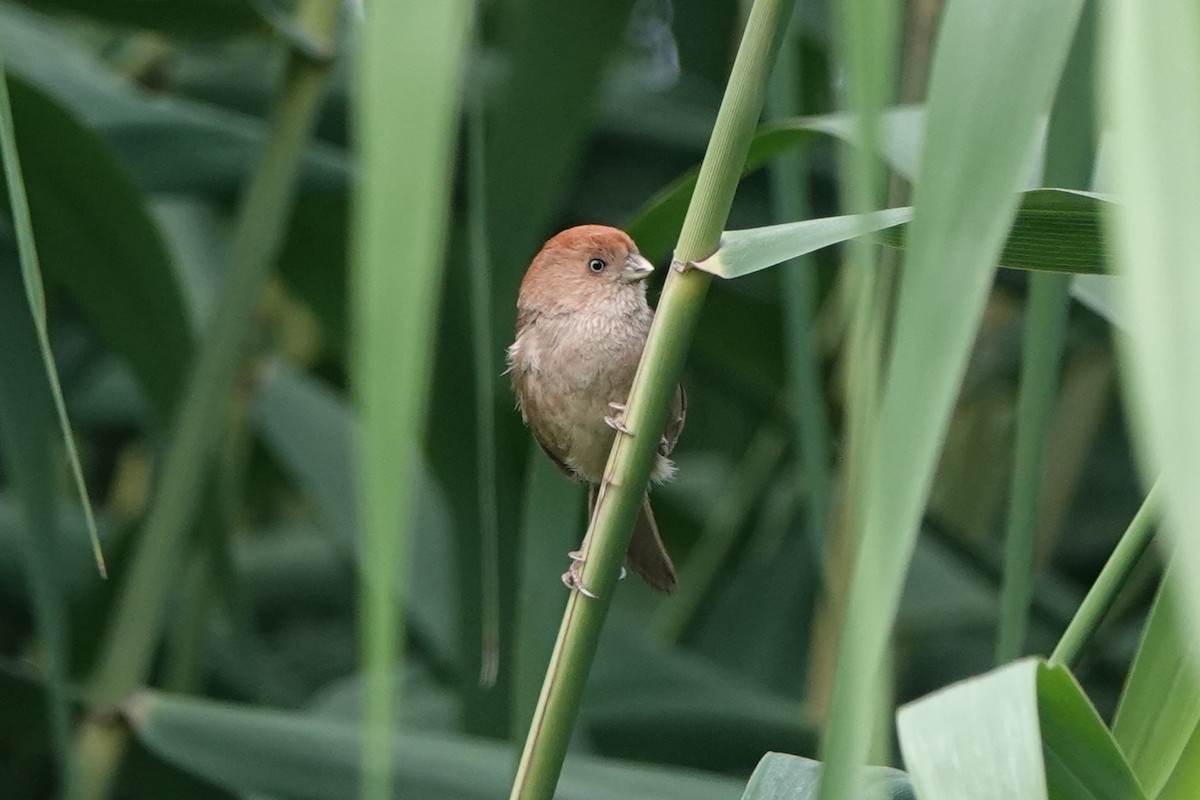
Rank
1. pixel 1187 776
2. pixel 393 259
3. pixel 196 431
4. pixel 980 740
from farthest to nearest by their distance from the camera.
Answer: pixel 196 431 → pixel 1187 776 → pixel 980 740 → pixel 393 259

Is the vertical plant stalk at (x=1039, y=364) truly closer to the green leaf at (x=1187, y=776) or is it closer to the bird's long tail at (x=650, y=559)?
the green leaf at (x=1187, y=776)

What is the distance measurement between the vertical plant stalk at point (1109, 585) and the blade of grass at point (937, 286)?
37cm

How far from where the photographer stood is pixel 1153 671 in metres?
0.89

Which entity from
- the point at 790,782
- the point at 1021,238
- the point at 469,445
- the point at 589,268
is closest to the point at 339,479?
the point at 469,445

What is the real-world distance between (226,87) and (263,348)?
51cm

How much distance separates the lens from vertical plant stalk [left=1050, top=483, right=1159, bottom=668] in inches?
33.8

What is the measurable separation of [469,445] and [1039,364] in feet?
3.86

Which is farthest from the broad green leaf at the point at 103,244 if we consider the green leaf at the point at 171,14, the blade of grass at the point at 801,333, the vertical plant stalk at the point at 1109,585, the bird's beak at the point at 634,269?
the vertical plant stalk at the point at 1109,585

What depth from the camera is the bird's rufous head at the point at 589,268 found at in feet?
6.91

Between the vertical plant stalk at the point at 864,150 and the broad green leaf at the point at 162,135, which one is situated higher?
the broad green leaf at the point at 162,135

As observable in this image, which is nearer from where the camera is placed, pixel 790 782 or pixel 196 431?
pixel 790 782

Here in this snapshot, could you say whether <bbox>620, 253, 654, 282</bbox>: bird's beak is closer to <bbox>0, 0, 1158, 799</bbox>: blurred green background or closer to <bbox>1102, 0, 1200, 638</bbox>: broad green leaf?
<bbox>0, 0, 1158, 799</bbox>: blurred green background

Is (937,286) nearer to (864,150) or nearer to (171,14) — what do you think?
(864,150)

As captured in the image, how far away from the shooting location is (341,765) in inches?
61.8
